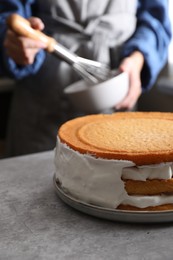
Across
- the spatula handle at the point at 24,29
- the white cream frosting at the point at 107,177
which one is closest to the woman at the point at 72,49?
the spatula handle at the point at 24,29

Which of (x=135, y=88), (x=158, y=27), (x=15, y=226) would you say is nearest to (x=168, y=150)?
(x=15, y=226)

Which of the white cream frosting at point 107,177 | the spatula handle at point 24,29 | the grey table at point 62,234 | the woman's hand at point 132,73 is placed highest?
the spatula handle at point 24,29

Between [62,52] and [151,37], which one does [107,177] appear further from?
[151,37]

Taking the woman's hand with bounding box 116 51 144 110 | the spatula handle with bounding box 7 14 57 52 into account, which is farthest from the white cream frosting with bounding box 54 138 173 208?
the woman's hand with bounding box 116 51 144 110

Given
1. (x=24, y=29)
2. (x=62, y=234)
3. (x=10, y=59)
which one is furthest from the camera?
(x=10, y=59)

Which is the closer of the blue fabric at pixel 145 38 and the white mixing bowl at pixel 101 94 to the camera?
the white mixing bowl at pixel 101 94

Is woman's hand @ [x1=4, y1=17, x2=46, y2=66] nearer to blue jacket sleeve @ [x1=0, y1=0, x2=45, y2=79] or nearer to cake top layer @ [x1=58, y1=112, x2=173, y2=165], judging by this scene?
blue jacket sleeve @ [x1=0, y1=0, x2=45, y2=79]

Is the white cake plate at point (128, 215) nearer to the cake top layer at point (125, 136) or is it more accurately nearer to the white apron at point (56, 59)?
the cake top layer at point (125, 136)

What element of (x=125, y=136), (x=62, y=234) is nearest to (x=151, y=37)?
(x=125, y=136)
